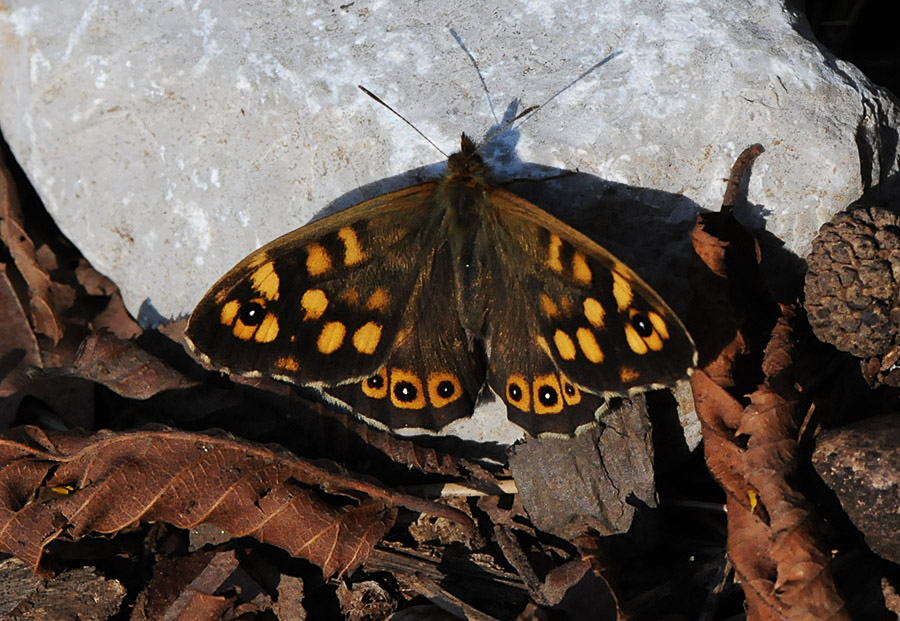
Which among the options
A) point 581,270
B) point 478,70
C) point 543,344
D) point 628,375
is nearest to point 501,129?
point 478,70

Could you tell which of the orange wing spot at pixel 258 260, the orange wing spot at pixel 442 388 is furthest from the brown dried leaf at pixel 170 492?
the orange wing spot at pixel 258 260

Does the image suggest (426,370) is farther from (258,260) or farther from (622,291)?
(622,291)

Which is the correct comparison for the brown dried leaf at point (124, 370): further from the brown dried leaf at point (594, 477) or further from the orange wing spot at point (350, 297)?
the brown dried leaf at point (594, 477)

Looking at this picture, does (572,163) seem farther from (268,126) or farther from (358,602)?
(358,602)

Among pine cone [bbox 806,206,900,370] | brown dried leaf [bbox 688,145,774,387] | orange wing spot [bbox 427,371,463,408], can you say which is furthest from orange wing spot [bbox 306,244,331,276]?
pine cone [bbox 806,206,900,370]

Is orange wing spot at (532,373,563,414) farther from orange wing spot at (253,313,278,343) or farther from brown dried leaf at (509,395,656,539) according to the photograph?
orange wing spot at (253,313,278,343)
